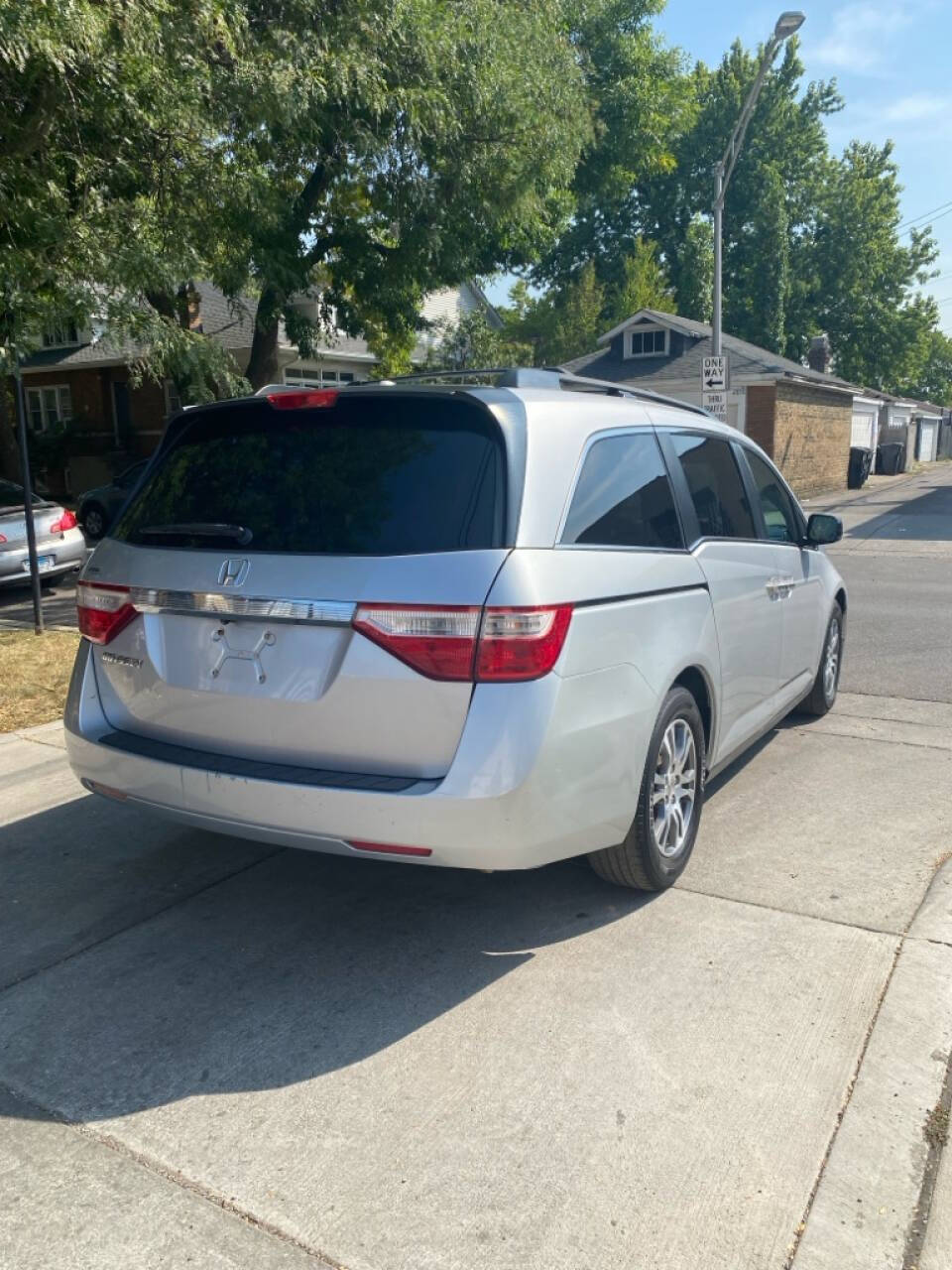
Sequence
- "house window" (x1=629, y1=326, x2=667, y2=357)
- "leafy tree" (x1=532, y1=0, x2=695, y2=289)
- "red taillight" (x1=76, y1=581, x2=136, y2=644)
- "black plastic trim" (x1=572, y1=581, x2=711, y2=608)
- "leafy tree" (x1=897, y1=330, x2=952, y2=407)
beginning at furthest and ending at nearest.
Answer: "leafy tree" (x1=897, y1=330, x2=952, y2=407) → "house window" (x1=629, y1=326, x2=667, y2=357) → "leafy tree" (x1=532, y1=0, x2=695, y2=289) → "red taillight" (x1=76, y1=581, x2=136, y2=644) → "black plastic trim" (x1=572, y1=581, x2=711, y2=608)

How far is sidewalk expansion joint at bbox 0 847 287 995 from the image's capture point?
3.46m

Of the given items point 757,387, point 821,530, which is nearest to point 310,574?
point 821,530

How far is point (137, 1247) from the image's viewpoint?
229cm

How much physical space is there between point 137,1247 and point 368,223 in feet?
39.4

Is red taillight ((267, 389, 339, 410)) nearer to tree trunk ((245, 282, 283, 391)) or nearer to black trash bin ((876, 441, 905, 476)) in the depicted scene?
tree trunk ((245, 282, 283, 391))

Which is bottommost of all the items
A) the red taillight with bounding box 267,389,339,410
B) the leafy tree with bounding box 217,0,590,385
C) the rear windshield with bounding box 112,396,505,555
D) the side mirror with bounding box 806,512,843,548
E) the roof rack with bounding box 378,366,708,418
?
the side mirror with bounding box 806,512,843,548

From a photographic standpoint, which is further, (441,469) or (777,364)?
(777,364)

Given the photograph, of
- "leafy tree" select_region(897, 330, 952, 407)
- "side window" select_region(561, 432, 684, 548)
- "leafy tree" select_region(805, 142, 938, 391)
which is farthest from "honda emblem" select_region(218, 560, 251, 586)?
"leafy tree" select_region(897, 330, 952, 407)

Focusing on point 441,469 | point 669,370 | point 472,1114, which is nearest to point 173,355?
point 441,469

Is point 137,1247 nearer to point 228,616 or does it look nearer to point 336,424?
point 228,616

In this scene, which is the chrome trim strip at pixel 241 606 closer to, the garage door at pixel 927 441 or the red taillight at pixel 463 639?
the red taillight at pixel 463 639

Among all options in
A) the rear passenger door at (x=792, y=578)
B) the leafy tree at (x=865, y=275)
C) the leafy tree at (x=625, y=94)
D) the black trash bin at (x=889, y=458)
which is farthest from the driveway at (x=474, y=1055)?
the leafy tree at (x=865, y=275)

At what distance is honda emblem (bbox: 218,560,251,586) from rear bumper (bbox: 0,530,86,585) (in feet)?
28.6

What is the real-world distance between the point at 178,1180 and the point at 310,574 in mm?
1623
